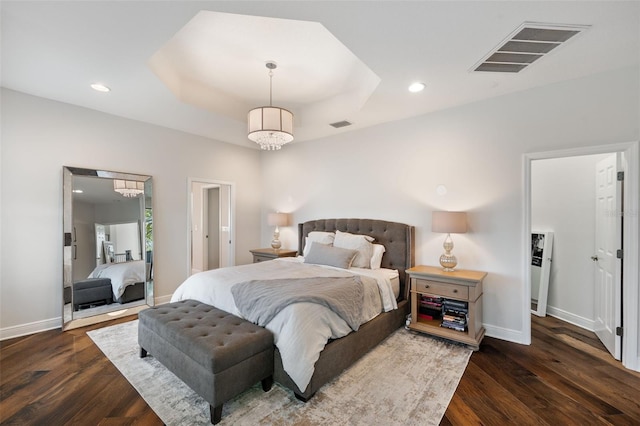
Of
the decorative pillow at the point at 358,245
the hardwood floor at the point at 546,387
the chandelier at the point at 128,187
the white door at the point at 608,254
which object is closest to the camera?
the hardwood floor at the point at 546,387

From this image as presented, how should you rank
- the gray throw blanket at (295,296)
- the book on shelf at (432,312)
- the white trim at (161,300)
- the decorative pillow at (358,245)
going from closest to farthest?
the gray throw blanket at (295,296), the book on shelf at (432,312), the decorative pillow at (358,245), the white trim at (161,300)

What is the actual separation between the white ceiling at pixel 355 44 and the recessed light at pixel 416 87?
2.4 inches

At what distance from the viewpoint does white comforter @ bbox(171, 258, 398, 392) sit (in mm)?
2021

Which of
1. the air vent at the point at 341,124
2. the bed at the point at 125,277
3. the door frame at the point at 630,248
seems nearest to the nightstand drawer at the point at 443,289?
the door frame at the point at 630,248

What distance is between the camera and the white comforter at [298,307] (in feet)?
6.63

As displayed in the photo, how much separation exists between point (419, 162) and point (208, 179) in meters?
3.56

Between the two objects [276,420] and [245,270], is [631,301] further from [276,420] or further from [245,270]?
[245,270]

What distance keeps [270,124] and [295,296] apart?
1.85m

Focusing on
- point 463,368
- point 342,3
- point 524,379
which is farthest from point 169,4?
point 524,379

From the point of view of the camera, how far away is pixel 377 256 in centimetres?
379

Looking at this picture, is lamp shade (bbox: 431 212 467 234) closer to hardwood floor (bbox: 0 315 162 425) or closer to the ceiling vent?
the ceiling vent

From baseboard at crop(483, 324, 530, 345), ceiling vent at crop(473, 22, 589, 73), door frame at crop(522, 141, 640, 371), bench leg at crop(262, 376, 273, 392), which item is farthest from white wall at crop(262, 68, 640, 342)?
bench leg at crop(262, 376, 273, 392)

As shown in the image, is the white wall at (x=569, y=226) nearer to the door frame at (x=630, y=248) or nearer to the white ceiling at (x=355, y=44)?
the door frame at (x=630, y=248)

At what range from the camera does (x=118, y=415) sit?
1.93 meters
